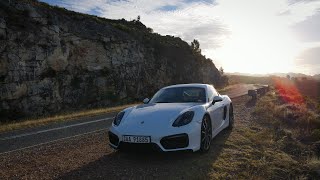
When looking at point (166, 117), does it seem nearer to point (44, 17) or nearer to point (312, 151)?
point (312, 151)

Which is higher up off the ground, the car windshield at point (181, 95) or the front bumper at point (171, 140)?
the car windshield at point (181, 95)

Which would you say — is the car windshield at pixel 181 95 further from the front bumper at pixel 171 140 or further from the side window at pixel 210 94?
the front bumper at pixel 171 140

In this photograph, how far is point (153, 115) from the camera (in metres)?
6.94

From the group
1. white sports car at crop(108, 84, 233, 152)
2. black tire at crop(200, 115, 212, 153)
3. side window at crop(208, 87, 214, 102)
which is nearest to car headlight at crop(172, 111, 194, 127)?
white sports car at crop(108, 84, 233, 152)

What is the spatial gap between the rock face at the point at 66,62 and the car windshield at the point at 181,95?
1462 cm

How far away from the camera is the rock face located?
20938 millimetres

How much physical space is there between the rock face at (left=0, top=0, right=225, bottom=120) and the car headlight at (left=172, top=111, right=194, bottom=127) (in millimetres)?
16090

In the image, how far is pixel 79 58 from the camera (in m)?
25.9

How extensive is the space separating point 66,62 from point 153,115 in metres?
19.0

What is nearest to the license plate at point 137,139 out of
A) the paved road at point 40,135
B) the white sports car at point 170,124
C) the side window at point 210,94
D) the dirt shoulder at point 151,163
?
the white sports car at point 170,124

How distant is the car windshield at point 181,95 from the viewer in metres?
8.07

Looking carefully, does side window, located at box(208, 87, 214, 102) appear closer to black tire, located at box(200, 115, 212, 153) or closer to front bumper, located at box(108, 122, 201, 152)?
black tire, located at box(200, 115, 212, 153)

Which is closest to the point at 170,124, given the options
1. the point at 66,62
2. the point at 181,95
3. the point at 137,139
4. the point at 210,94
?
the point at 137,139

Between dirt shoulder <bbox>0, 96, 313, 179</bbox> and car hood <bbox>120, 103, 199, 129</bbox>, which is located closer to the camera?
dirt shoulder <bbox>0, 96, 313, 179</bbox>
